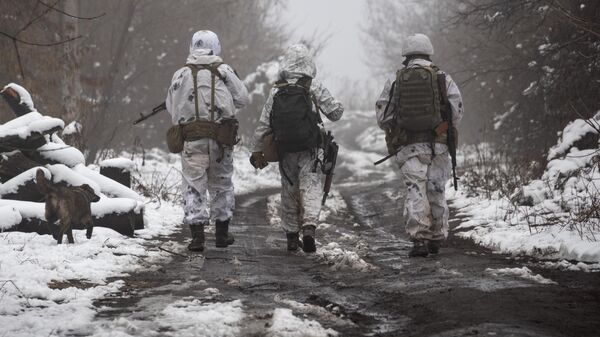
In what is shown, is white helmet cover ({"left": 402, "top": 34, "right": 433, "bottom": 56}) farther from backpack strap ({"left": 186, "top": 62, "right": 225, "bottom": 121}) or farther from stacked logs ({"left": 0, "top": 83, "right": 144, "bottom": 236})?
stacked logs ({"left": 0, "top": 83, "right": 144, "bottom": 236})

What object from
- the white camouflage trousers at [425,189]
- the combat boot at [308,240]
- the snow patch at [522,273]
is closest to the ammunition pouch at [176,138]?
the combat boot at [308,240]

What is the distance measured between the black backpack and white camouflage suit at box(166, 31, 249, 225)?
1.66ft

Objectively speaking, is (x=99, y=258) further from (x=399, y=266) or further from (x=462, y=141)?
(x=462, y=141)

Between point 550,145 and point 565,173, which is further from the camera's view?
point 550,145

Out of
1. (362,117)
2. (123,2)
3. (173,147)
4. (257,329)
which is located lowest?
(257,329)

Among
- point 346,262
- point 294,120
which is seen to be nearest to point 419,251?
point 346,262

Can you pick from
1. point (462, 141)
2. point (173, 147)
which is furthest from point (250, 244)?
point (462, 141)

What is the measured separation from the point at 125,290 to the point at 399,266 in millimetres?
2314

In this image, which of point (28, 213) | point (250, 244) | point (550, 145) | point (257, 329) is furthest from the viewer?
point (550, 145)

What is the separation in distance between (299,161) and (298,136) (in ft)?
1.21

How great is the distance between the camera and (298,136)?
6535 mm

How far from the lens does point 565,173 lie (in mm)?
9086

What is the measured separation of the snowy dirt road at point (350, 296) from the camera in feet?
11.5

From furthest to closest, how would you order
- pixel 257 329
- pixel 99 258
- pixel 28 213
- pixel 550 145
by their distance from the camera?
pixel 550 145 → pixel 28 213 → pixel 99 258 → pixel 257 329
